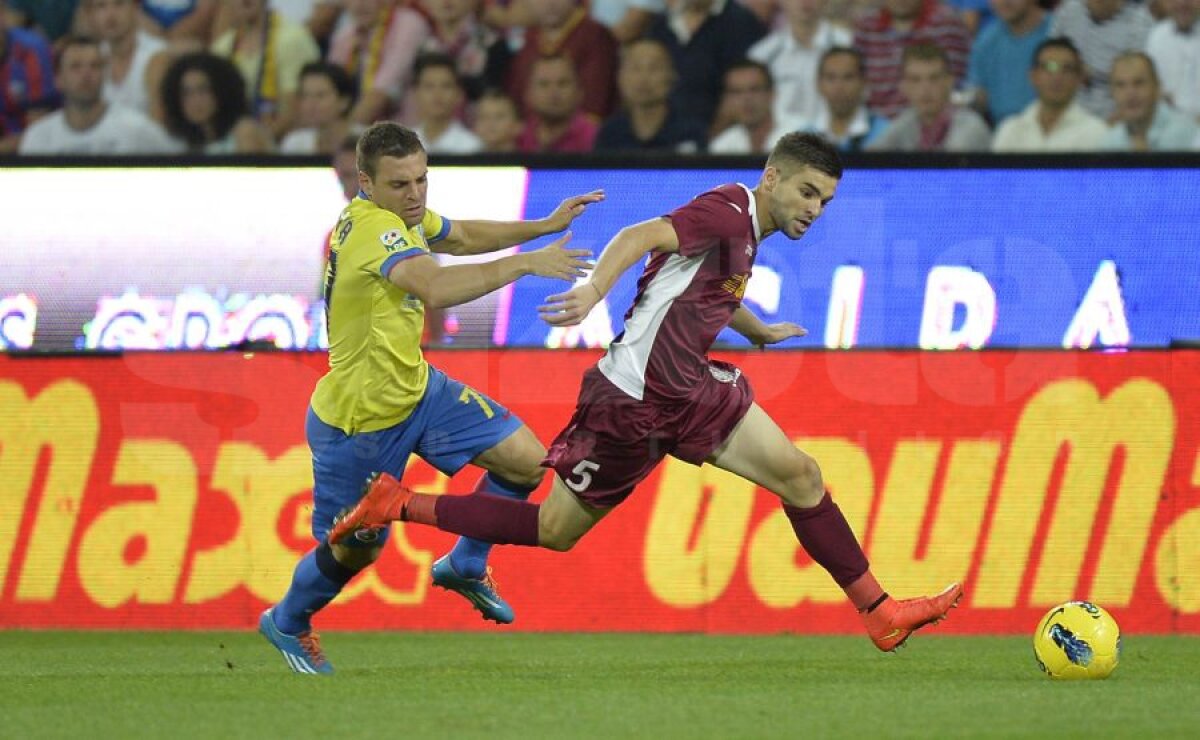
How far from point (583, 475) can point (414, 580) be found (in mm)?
3156

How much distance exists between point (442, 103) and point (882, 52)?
2.78 metres

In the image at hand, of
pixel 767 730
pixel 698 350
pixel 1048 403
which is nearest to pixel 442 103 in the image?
pixel 1048 403

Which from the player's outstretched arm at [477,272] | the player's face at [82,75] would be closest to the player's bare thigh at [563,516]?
the player's outstretched arm at [477,272]

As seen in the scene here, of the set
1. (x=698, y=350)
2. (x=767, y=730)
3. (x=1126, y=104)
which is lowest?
(x=767, y=730)

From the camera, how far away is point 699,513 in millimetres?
9812

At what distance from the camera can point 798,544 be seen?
31.9 ft

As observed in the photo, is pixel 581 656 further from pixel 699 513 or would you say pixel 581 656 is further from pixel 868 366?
pixel 868 366

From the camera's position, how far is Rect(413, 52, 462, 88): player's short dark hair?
1238 cm

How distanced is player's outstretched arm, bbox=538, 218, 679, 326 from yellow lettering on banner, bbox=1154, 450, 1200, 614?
3868mm

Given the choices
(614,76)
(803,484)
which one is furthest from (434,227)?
(614,76)

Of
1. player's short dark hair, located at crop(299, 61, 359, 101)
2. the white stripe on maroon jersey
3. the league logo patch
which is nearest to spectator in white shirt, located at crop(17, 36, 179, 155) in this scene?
player's short dark hair, located at crop(299, 61, 359, 101)

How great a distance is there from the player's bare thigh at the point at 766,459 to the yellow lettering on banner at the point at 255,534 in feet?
11.4

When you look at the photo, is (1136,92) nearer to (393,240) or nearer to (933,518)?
(933,518)

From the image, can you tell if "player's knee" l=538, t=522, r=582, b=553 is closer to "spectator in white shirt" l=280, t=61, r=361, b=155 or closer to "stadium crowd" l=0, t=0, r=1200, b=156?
"stadium crowd" l=0, t=0, r=1200, b=156
